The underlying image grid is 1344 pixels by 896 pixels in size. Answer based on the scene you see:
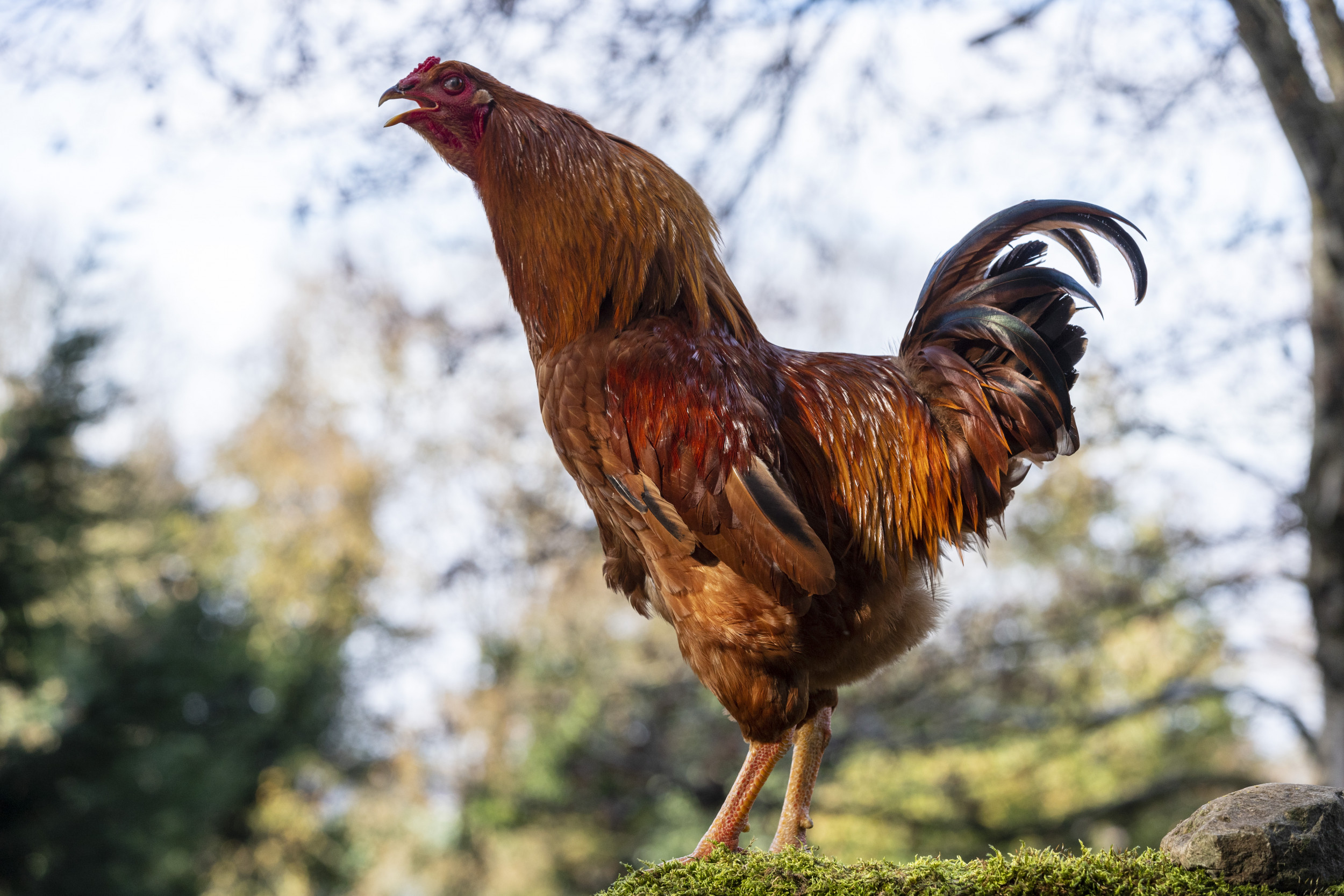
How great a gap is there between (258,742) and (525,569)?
7.07 m

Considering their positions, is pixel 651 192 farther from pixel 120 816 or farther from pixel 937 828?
pixel 120 816

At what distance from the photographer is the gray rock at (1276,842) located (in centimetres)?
207

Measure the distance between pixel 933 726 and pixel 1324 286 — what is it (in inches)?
193

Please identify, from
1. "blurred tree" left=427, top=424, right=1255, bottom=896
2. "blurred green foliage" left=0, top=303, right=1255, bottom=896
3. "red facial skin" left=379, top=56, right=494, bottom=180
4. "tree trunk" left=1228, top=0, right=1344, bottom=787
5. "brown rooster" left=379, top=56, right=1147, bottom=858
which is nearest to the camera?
"brown rooster" left=379, top=56, right=1147, bottom=858

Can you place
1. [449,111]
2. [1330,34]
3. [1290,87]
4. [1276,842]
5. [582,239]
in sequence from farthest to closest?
[1290,87], [1330,34], [449,111], [582,239], [1276,842]

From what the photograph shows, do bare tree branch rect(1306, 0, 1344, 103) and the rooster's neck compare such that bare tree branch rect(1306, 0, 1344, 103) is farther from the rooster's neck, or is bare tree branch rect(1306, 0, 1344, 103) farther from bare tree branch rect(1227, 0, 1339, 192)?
the rooster's neck

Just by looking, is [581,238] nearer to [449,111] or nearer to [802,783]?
[449,111]

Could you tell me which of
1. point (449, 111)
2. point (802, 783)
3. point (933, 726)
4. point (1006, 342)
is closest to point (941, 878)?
point (802, 783)

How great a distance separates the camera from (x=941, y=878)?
2215 mm

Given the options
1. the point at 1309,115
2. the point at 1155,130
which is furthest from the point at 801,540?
the point at 1155,130

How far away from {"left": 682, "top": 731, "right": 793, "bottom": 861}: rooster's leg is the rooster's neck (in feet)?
3.82

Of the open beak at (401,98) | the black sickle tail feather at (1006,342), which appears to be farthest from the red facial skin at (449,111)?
the black sickle tail feather at (1006,342)

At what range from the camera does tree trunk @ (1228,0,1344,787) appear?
3826 mm

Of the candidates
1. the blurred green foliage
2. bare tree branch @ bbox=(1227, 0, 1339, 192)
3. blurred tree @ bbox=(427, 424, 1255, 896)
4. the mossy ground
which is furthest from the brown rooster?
the blurred green foliage
